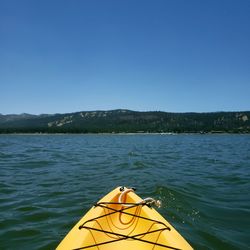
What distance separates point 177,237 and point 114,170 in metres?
16.5

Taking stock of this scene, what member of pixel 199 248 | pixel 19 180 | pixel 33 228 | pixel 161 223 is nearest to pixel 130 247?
pixel 161 223

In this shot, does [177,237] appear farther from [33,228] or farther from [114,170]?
[114,170]

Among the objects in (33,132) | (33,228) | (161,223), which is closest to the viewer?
(161,223)

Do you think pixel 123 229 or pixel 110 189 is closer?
pixel 123 229

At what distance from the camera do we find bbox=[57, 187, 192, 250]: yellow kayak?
23.1 ft

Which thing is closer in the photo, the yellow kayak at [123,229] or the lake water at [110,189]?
the yellow kayak at [123,229]

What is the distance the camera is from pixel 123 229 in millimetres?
8680

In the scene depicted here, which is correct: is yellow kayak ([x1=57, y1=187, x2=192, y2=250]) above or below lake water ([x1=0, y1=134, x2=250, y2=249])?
above

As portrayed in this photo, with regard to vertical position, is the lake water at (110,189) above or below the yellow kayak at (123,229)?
below

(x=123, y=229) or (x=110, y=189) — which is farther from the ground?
(x=123, y=229)

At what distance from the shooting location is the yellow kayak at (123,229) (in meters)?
7.03

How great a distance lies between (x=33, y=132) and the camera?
196250mm

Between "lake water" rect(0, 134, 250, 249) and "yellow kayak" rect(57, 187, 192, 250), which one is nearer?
"yellow kayak" rect(57, 187, 192, 250)

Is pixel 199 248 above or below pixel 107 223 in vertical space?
below
